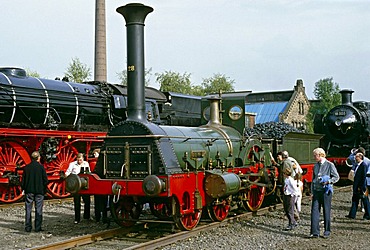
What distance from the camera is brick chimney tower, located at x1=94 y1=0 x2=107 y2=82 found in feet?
Answer: 92.4

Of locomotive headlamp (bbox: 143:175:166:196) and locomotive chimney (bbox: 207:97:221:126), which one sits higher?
locomotive chimney (bbox: 207:97:221:126)

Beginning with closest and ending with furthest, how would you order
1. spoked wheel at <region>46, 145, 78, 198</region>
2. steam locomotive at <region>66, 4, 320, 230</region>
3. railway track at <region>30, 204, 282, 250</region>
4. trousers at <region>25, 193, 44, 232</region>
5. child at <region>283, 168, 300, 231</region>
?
railway track at <region>30, 204, 282, 250</region>, steam locomotive at <region>66, 4, 320, 230</region>, trousers at <region>25, 193, 44, 232</region>, child at <region>283, 168, 300, 231</region>, spoked wheel at <region>46, 145, 78, 198</region>

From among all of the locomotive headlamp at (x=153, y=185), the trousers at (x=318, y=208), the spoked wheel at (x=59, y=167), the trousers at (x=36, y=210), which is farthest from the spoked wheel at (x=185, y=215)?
the spoked wheel at (x=59, y=167)

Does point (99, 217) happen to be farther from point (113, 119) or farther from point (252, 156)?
point (113, 119)

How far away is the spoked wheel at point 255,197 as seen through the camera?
10.8 meters

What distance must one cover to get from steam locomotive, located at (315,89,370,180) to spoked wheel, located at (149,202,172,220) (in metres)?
11.8

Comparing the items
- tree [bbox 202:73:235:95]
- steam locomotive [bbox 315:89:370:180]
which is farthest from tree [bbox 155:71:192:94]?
steam locomotive [bbox 315:89:370:180]

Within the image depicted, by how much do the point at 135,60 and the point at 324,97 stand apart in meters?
50.9

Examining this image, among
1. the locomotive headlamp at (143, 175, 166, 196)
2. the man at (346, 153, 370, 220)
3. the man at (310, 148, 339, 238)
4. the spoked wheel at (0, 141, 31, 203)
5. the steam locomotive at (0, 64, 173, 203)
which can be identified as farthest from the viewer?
the steam locomotive at (0, 64, 173, 203)

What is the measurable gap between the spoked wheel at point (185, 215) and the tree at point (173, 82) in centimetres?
3776

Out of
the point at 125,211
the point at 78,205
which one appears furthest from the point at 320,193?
the point at 78,205

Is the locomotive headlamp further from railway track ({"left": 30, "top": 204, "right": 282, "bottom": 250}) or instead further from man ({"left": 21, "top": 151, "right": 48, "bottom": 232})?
man ({"left": 21, "top": 151, "right": 48, "bottom": 232})

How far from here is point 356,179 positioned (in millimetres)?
10461

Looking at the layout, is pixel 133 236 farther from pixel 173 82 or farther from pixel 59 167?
pixel 173 82
